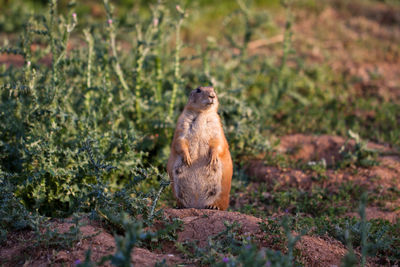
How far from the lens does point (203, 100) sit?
379cm

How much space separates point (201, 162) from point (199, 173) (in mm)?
99

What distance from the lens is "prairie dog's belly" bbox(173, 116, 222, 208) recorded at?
150 inches

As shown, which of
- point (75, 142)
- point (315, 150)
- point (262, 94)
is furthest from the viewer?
point (262, 94)

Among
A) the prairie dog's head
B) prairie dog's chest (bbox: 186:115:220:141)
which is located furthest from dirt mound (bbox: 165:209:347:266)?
the prairie dog's head

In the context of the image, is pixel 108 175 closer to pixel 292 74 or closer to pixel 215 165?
pixel 215 165

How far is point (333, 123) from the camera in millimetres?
6293

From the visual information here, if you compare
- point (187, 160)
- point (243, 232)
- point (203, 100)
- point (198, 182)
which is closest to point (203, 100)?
point (203, 100)

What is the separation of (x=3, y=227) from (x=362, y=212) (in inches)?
98.8

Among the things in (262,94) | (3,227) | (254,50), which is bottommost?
(3,227)

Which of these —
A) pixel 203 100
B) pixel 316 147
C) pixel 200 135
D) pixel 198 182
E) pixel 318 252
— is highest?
pixel 203 100

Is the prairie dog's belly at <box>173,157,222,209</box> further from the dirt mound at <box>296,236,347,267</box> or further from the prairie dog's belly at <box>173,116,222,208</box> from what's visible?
the dirt mound at <box>296,236,347,267</box>

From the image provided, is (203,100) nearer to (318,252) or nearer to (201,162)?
(201,162)

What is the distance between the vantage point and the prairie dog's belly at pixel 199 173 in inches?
150

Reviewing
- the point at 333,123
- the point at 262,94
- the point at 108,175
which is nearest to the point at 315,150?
the point at 333,123
